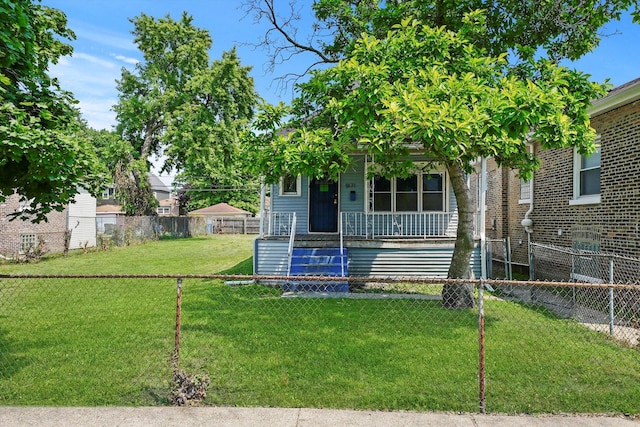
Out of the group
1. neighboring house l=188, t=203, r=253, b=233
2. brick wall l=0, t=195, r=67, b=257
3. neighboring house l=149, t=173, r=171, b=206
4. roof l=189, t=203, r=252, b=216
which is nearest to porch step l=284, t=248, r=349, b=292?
brick wall l=0, t=195, r=67, b=257

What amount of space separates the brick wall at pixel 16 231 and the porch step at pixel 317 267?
10.6 metres

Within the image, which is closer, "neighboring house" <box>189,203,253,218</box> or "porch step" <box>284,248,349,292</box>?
"porch step" <box>284,248,349,292</box>

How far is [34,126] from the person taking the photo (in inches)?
170

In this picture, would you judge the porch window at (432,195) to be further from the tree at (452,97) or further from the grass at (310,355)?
the grass at (310,355)

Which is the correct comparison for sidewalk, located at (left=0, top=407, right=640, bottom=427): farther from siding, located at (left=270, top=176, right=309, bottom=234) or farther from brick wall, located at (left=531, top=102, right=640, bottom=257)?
siding, located at (left=270, top=176, right=309, bottom=234)

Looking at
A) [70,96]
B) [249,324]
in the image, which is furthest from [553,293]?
[70,96]

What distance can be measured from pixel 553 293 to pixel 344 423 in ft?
26.7

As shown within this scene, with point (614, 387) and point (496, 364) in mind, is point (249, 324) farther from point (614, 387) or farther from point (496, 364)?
point (614, 387)

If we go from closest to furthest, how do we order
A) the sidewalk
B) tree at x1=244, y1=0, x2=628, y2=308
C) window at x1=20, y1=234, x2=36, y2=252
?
the sidewalk, tree at x1=244, y1=0, x2=628, y2=308, window at x1=20, y1=234, x2=36, y2=252

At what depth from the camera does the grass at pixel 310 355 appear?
3.87 meters

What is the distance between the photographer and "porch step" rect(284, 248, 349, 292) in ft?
31.1

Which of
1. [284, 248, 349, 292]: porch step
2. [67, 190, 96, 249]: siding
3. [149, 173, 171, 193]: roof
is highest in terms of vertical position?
[149, 173, 171, 193]: roof

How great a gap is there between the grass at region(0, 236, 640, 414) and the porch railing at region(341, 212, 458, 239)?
3297 mm

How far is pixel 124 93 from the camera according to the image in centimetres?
2839
